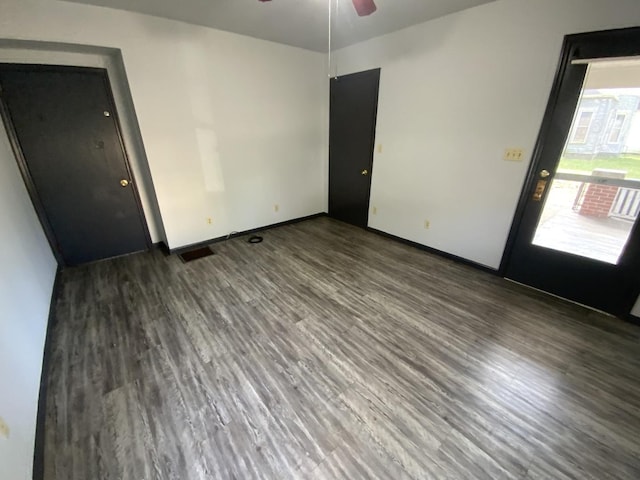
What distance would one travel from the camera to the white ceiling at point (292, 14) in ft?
7.59

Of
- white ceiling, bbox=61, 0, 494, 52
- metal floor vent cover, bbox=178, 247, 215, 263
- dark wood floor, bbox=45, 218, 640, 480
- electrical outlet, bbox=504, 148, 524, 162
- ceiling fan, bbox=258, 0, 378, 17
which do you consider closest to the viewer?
dark wood floor, bbox=45, 218, 640, 480

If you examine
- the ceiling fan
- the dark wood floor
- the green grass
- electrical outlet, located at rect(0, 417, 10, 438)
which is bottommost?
the dark wood floor

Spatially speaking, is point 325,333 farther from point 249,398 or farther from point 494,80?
point 494,80

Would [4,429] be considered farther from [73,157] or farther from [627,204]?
[627,204]

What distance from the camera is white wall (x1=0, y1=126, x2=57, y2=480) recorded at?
115 centimetres

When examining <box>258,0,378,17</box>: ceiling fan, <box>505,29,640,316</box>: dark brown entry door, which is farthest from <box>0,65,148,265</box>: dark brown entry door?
<box>505,29,640,316</box>: dark brown entry door

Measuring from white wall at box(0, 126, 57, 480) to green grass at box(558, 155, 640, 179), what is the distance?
3.83 meters

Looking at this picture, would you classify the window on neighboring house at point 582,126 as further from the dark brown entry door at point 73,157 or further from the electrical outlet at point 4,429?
the dark brown entry door at point 73,157

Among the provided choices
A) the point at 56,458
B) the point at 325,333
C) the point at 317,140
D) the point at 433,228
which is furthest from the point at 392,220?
the point at 56,458

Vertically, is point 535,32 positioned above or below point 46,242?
above

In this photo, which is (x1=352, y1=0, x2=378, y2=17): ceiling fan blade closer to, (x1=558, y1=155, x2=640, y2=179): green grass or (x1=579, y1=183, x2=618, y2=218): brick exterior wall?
(x1=558, y1=155, x2=640, y2=179): green grass

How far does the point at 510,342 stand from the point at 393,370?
0.99m

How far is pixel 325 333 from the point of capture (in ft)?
6.75

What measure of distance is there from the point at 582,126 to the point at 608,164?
1.19 feet
